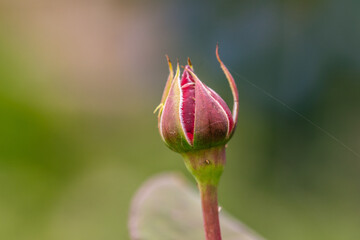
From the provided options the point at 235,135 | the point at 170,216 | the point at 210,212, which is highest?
the point at 210,212

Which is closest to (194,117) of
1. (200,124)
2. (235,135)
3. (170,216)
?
(200,124)

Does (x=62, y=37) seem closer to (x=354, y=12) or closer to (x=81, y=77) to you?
(x=81, y=77)

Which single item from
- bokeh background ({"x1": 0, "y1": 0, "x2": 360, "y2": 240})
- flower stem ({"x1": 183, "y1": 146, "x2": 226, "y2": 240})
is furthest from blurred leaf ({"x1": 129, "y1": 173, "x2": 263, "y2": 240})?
bokeh background ({"x1": 0, "y1": 0, "x2": 360, "y2": 240})

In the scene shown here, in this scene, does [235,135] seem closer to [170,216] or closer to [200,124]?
[170,216]

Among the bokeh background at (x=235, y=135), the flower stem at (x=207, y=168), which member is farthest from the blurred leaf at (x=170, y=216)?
the bokeh background at (x=235, y=135)

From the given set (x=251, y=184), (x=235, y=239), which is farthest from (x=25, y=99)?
(x=235, y=239)

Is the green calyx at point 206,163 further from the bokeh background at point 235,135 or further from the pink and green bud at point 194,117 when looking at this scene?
the bokeh background at point 235,135
